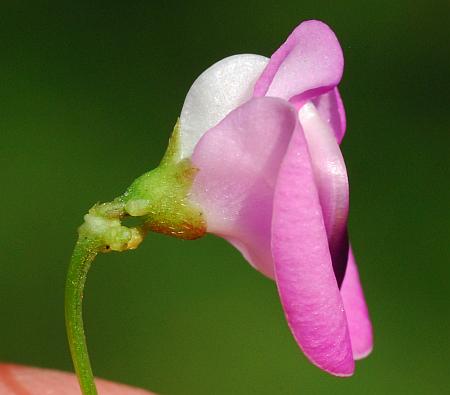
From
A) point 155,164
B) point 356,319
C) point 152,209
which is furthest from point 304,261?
point 155,164

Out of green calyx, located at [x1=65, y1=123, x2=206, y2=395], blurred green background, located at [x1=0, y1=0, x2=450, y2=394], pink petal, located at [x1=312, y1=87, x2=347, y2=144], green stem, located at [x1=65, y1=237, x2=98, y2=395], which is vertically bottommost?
blurred green background, located at [x1=0, y1=0, x2=450, y2=394]

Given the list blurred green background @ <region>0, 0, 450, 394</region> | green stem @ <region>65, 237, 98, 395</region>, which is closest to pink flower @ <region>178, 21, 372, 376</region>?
green stem @ <region>65, 237, 98, 395</region>

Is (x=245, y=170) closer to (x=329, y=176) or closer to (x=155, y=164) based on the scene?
(x=329, y=176)

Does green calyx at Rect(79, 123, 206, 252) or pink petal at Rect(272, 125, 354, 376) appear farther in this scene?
green calyx at Rect(79, 123, 206, 252)

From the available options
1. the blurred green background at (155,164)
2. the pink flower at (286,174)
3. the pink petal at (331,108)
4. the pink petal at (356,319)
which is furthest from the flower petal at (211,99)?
the blurred green background at (155,164)

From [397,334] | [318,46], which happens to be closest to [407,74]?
[397,334]

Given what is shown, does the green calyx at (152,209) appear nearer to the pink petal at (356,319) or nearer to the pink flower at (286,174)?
the pink flower at (286,174)

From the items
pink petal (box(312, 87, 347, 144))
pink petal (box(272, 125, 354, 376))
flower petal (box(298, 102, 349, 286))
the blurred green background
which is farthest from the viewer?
the blurred green background

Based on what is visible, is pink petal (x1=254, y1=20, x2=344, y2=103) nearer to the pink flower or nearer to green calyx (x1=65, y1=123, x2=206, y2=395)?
the pink flower
